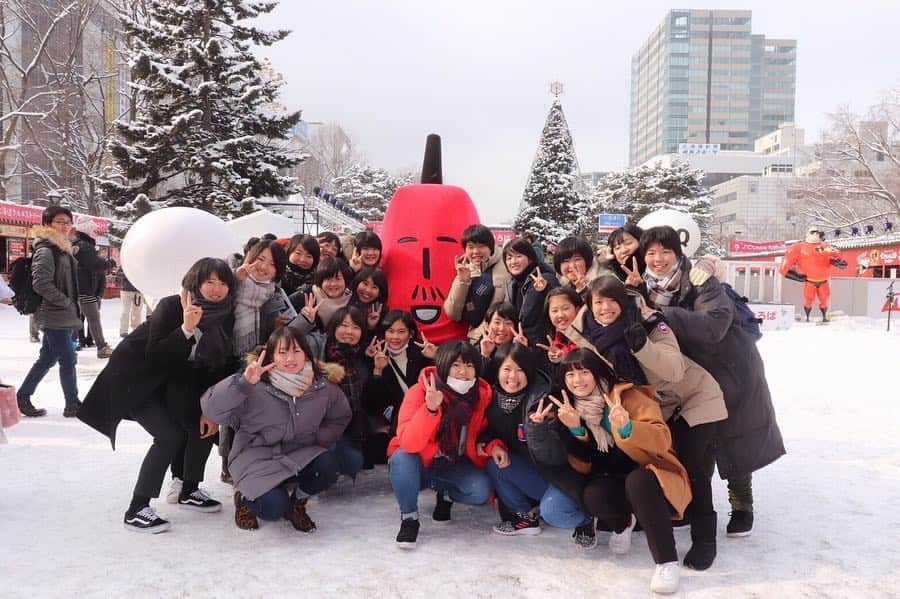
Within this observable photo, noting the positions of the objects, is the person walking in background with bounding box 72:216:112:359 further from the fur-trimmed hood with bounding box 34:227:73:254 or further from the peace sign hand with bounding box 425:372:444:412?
the peace sign hand with bounding box 425:372:444:412

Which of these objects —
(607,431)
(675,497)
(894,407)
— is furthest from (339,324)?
(894,407)

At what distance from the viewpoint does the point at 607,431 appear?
2951 mm

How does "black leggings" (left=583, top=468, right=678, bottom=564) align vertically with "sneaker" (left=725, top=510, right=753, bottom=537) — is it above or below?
above

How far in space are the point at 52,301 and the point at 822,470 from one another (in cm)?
604

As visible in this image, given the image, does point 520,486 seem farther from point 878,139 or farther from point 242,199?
point 878,139

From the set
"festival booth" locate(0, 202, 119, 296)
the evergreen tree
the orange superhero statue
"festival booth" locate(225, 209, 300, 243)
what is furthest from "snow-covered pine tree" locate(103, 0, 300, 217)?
the orange superhero statue

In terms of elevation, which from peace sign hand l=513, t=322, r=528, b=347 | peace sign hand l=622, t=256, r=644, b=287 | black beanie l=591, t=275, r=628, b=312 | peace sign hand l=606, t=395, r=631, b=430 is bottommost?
peace sign hand l=606, t=395, r=631, b=430

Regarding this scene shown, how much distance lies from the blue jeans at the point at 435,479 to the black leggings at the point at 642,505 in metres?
0.59

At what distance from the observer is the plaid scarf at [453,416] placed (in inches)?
126

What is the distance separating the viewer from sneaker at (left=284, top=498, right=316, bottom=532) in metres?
3.26

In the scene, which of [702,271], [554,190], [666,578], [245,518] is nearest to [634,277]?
[702,271]

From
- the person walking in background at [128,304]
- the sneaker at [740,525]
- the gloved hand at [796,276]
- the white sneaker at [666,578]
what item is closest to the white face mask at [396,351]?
the white sneaker at [666,578]

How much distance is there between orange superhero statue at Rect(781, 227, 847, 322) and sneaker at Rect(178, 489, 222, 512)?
15.9 meters

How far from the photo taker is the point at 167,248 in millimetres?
3586
